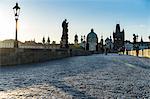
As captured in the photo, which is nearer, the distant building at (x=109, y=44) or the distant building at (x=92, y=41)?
the distant building at (x=92, y=41)

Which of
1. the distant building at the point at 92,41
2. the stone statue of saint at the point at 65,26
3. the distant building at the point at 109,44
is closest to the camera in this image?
the stone statue of saint at the point at 65,26

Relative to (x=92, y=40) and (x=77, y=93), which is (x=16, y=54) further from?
(x=92, y=40)

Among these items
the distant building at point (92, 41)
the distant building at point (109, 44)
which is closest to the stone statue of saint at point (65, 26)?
the distant building at point (92, 41)

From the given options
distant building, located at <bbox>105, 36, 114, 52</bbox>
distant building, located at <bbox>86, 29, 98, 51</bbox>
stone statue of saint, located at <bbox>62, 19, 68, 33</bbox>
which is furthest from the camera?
distant building, located at <bbox>105, 36, 114, 52</bbox>

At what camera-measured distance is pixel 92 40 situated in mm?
110250

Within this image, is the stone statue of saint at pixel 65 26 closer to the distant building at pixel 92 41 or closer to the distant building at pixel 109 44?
the distant building at pixel 92 41

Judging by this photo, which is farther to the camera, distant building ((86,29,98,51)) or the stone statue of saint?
distant building ((86,29,98,51))

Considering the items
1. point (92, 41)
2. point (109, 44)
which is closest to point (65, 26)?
point (92, 41)

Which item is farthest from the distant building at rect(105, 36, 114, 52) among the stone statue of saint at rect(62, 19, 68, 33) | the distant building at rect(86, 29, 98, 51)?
the stone statue of saint at rect(62, 19, 68, 33)

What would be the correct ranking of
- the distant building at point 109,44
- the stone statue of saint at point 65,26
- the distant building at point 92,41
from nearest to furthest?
the stone statue of saint at point 65,26 → the distant building at point 92,41 → the distant building at point 109,44

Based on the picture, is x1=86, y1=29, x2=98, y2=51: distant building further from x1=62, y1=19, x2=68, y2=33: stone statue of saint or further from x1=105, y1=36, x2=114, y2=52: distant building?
x1=62, y1=19, x2=68, y2=33: stone statue of saint

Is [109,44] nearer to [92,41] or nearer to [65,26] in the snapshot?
[92,41]

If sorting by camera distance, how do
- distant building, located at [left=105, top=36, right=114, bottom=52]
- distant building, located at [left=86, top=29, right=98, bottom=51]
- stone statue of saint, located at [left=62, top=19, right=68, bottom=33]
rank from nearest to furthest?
stone statue of saint, located at [left=62, top=19, right=68, bottom=33] → distant building, located at [left=86, top=29, right=98, bottom=51] → distant building, located at [left=105, top=36, right=114, bottom=52]

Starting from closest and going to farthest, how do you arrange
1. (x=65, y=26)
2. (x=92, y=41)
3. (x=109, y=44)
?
(x=65, y=26)
(x=92, y=41)
(x=109, y=44)
